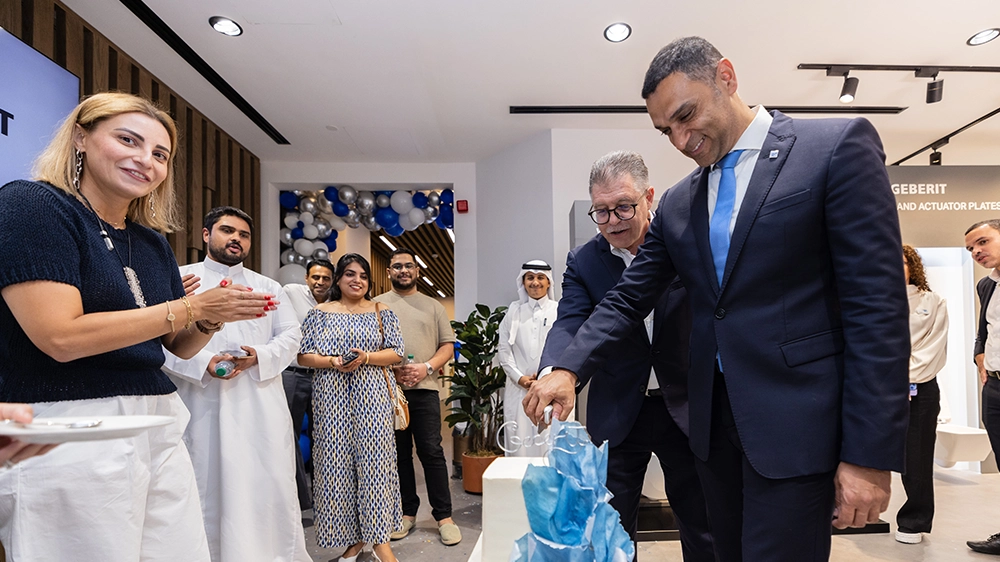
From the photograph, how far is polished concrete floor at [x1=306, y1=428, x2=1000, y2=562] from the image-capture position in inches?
125

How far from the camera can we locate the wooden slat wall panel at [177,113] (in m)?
3.19

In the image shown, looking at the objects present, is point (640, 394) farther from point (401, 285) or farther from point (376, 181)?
point (376, 181)

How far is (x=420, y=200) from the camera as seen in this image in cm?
698

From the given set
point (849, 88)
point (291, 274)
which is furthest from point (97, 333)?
point (291, 274)

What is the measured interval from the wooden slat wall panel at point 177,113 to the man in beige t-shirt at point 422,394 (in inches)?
69.4

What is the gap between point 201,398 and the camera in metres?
2.65

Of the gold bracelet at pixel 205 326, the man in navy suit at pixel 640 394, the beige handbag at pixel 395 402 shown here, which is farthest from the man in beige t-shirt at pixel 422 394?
the man in navy suit at pixel 640 394

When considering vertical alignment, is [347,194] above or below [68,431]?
above

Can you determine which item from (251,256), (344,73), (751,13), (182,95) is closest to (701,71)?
(751,13)

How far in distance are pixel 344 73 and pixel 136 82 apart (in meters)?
1.49

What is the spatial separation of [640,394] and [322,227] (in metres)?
5.74

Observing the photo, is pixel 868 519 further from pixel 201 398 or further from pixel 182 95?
pixel 182 95

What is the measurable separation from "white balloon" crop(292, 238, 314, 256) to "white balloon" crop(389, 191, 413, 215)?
3.62 ft

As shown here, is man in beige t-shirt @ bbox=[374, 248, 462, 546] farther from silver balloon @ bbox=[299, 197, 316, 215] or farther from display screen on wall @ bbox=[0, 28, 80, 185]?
silver balloon @ bbox=[299, 197, 316, 215]
